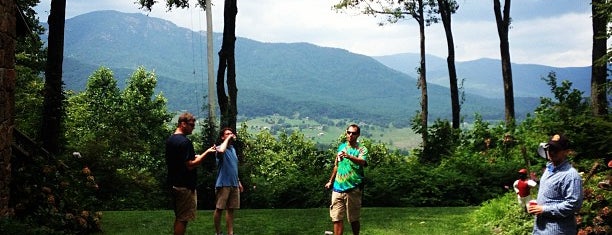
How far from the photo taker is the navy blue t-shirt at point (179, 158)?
7.23m

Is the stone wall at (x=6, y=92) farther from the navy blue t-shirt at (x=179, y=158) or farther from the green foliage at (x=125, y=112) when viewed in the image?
the green foliage at (x=125, y=112)

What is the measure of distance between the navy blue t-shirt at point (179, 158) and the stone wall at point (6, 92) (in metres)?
2.49

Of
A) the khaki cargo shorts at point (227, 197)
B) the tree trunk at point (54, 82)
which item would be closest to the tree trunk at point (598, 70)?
the khaki cargo shorts at point (227, 197)

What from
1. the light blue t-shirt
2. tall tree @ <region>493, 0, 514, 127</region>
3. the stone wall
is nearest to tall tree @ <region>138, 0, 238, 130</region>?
tall tree @ <region>493, 0, 514, 127</region>

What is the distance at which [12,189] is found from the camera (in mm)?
8812

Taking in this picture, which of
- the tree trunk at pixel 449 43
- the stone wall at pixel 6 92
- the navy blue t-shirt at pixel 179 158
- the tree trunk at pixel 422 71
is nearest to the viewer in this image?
the navy blue t-shirt at pixel 179 158

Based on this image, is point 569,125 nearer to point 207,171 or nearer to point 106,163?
point 207,171

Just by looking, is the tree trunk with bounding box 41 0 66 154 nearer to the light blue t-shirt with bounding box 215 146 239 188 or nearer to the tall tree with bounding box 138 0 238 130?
the tall tree with bounding box 138 0 238 130

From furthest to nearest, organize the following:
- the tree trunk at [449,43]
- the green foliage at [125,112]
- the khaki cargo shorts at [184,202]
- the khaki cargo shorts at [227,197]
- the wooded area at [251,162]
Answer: the green foliage at [125,112] < the tree trunk at [449,43] < the khaki cargo shorts at [227,197] < the wooded area at [251,162] < the khaki cargo shorts at [184,202]

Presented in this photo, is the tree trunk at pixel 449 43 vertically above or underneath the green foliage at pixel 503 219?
above

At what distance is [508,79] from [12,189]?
61.8 ft

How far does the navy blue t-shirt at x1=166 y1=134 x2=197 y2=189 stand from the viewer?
723 centimetres

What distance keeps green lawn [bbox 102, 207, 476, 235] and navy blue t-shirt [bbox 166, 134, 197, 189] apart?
2819 mm

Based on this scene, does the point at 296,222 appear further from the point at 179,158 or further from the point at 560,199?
the point at 560,199
